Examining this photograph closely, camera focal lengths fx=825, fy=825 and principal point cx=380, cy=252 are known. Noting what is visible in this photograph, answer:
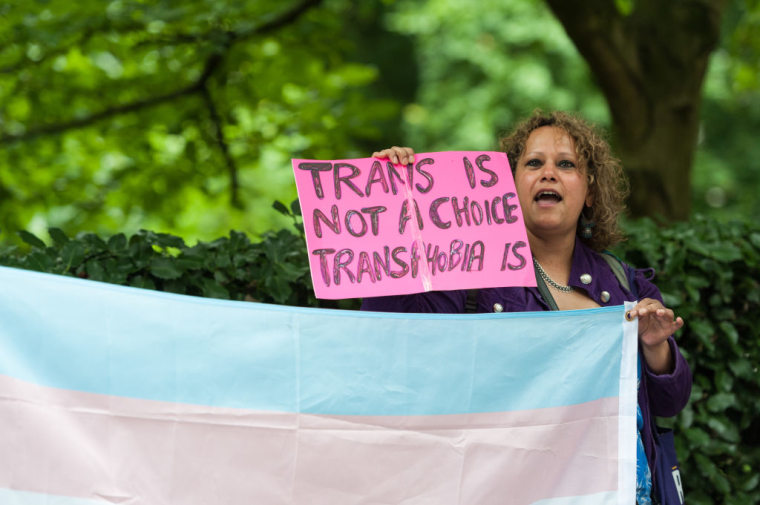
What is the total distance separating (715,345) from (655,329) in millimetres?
1288

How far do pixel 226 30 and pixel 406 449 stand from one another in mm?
4208

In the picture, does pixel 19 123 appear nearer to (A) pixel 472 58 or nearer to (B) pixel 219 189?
(B) pixel 219 189

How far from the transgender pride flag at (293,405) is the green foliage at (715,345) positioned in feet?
3.88

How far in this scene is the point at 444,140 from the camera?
16.6 meters

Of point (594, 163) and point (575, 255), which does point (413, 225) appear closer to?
point (575, 255)

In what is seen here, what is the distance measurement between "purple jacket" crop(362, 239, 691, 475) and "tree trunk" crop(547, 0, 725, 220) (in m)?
3.08

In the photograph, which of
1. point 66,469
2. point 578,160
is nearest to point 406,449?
point 66,469

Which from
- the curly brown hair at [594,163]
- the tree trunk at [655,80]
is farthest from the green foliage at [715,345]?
the tree trunk at [655,80]

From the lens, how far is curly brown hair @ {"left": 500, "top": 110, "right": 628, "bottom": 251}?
2486 millimetres

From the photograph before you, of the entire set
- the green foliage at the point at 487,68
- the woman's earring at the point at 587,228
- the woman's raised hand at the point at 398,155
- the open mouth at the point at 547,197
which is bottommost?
the woman's earring at the point at 587,228

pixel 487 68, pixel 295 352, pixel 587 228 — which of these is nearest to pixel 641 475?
pixel 587 228

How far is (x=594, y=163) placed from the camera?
8.24 ft

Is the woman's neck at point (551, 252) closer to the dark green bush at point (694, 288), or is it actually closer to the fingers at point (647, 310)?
the fingers at point (647, 310)

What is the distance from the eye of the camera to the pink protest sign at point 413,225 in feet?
7.06
